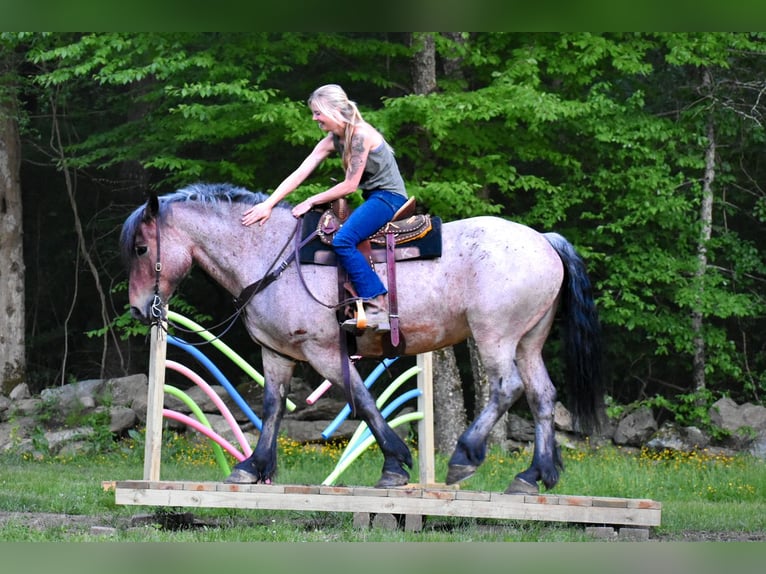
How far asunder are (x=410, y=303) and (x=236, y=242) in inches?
51.1

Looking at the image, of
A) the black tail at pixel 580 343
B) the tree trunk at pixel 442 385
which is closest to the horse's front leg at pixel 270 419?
the black tail at pixel 580 343

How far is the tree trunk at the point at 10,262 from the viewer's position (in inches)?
585

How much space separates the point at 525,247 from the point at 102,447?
8.00 metres

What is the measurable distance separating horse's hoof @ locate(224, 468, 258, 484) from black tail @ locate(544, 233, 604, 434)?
2278 mm

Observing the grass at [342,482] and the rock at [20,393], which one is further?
the rock at [20,393]

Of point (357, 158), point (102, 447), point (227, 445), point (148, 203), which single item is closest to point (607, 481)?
point (227, 445)

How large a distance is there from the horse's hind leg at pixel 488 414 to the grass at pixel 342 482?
440mm

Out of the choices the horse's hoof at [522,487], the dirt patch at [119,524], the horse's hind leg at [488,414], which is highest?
the horse's hind leg at [488,414]

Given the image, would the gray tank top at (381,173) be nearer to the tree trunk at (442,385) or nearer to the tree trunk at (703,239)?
the tree trunk at (442,385)

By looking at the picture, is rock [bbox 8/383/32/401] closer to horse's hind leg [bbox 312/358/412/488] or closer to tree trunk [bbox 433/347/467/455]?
tree trunk [bbox 433/347/467/455]

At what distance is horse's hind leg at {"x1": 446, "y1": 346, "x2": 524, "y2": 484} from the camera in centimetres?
656

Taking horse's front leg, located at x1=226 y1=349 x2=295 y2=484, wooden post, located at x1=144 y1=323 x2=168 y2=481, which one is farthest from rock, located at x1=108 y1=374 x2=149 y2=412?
horse's front leg, located at x1=226 y1=349 x2=295 y2=484

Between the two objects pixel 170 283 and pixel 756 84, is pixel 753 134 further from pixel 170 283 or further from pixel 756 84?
pixel 170 283

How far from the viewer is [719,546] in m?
4.71
